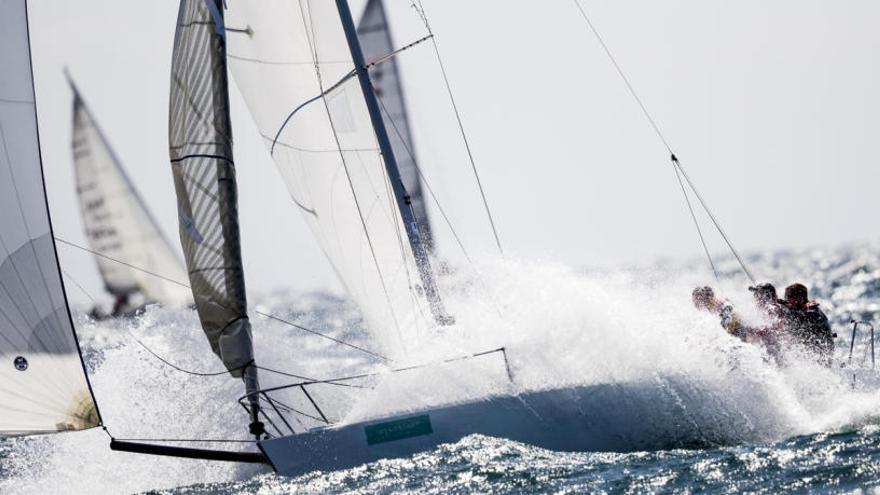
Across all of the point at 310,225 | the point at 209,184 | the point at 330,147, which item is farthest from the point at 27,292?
the point at 330,147

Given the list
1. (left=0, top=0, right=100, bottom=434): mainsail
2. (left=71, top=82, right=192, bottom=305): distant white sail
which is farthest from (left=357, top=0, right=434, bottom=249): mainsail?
(left=0, top=0, right=100, bottom=434): mainsail

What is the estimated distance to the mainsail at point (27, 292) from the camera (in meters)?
8.68

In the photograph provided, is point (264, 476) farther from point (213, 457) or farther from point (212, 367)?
point (212, 367)

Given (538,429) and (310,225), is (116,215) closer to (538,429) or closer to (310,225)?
(310,225)

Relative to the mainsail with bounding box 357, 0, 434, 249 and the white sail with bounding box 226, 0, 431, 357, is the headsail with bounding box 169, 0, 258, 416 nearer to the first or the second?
the white sail with bounding box 226, 0, 431, 357

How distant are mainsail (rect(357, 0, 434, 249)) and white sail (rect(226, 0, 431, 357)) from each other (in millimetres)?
6015

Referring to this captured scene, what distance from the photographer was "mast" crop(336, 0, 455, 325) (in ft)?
36.3

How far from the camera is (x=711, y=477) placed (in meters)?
8.02

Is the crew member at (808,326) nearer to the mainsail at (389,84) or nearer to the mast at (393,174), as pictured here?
the mast at (393,174)

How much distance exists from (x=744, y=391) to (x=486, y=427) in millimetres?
1870

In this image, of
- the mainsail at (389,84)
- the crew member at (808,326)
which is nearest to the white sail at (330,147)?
the crew member at (808,326)

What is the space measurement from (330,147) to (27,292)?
3.50 meters

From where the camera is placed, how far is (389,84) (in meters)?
18.5

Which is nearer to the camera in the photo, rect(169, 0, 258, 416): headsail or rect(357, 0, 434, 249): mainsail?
rect(169, 0, 258, 416): headsail
